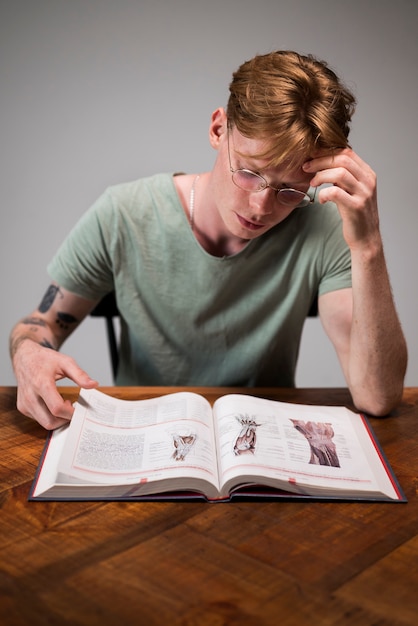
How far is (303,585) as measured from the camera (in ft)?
2.83

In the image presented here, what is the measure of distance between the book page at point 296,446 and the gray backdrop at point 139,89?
1.96 m

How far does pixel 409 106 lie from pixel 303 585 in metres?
2.66

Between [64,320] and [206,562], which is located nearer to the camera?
[206,562]

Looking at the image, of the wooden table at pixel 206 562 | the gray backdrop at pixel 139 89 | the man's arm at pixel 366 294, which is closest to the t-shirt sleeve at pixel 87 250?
the man's arm at pixel 366 294

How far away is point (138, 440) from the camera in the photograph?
1.17 metres

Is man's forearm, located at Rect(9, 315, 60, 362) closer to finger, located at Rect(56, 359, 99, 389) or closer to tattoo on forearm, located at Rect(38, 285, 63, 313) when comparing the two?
tattoo on forearm, located at Rect(38, 285, 63, 313)

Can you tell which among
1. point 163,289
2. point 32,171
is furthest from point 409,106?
point 163,289

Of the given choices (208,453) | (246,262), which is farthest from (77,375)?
(246,262)

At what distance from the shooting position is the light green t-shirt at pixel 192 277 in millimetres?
1703

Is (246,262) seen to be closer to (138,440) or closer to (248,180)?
(248,180)

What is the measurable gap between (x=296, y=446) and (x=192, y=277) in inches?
25.7

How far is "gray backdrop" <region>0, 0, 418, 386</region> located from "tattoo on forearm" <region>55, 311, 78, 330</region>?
1.46m

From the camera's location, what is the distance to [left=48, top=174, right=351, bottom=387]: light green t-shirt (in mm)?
1703

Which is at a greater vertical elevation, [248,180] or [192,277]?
[248,180]
